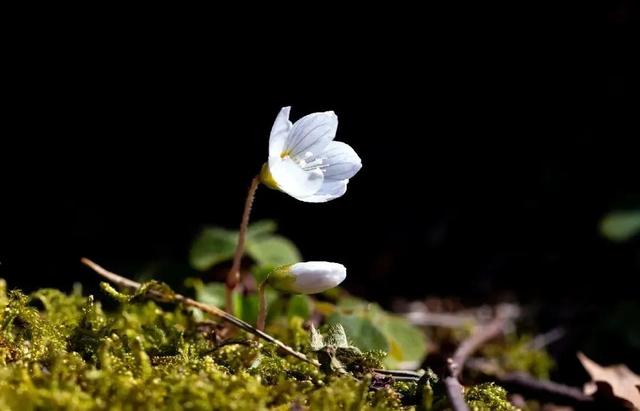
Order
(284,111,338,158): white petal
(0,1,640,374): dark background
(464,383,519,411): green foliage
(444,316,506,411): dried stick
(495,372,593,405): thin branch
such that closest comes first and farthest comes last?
(444,316,506,411): dried stick → (464,383,519,411): green foliage → (284,111,338,158): white petal → (495,372,593,405): thin branch → (0,1,640,374): dark background

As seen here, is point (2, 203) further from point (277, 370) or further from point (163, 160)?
point (277, 370)

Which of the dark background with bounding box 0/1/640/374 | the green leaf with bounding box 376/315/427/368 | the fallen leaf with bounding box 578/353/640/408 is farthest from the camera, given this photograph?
the dark background with bounding box 0/1/640/374

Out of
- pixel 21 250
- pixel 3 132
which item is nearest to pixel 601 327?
pixel 21 250

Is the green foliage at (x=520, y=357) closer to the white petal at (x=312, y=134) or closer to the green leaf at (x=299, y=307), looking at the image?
the green leaf at (x=299, y=307)

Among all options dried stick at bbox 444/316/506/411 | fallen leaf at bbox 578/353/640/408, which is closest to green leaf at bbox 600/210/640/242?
dried stick at bbox 444/316/506/411

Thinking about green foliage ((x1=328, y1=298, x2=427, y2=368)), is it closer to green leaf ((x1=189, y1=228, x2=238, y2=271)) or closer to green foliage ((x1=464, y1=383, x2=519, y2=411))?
green leaf ((x1=189, y1=228, x2=238, y2=271))

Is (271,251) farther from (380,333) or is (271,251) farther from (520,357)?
(520,357)

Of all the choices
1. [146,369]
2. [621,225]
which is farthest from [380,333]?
[621,225]
